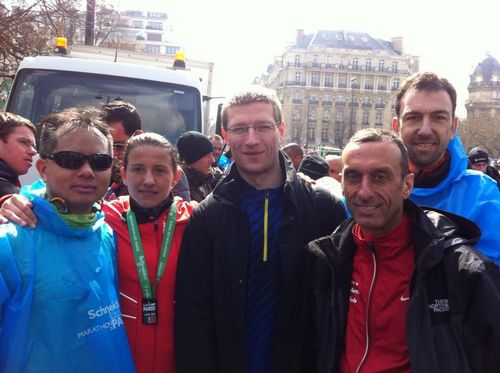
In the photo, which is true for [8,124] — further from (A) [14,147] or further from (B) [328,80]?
(B) [328,80]

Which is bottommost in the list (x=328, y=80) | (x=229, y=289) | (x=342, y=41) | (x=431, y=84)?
(x=229, y=289)

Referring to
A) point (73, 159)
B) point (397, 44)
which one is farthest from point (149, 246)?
point (397, 44)

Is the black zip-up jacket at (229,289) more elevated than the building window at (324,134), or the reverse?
the building window at (324,134)

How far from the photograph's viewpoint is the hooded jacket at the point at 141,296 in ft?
8.39

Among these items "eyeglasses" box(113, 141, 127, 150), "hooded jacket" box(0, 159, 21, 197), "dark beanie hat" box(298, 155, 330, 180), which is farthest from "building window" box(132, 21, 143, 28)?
"hooded jacket" box(0, 159, 21, 197)

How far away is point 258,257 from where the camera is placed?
257cm

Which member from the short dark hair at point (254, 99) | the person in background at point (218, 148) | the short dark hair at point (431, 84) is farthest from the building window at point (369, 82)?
the short dark hair at point (254, 99)

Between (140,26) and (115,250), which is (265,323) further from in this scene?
(140,26)

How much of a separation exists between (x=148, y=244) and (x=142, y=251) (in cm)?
7

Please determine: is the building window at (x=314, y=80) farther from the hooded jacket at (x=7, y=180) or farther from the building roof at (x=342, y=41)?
the hooded jacket at (x=7, y=180)

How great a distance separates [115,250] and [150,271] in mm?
221

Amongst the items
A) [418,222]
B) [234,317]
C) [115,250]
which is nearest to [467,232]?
[418,222]

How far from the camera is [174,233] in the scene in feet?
9.05

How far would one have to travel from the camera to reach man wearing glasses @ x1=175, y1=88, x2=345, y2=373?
2.51m
